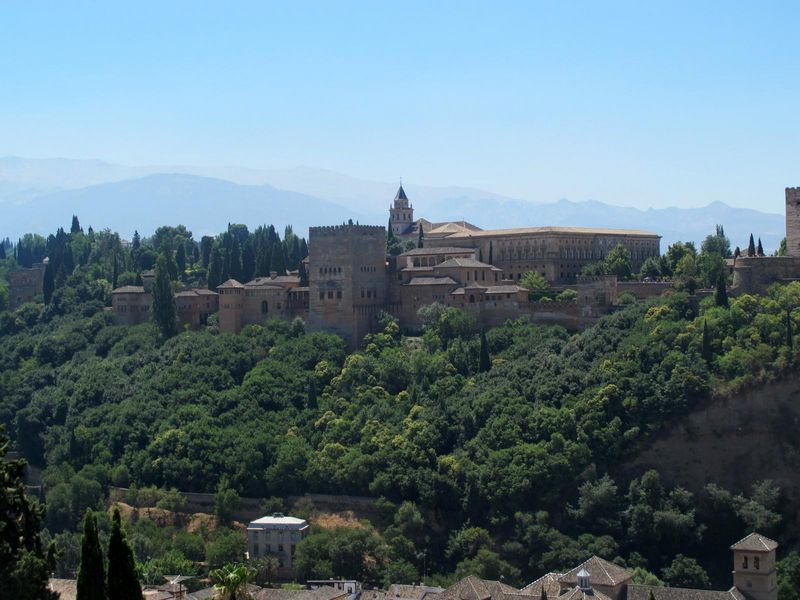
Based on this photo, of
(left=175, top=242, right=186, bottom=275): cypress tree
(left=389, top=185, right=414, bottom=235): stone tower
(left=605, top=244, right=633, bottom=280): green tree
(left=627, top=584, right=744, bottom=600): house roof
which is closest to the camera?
(left=627, top=584, right=744, bottom=600): house roof

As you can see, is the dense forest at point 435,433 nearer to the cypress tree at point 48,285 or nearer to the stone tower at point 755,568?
the stone tower at point 755,568

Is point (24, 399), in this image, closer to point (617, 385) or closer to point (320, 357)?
point (320, 357)

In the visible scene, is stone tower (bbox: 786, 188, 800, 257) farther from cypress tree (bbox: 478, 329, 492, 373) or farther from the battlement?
the battlement

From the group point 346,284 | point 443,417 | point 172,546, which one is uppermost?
point 346,284

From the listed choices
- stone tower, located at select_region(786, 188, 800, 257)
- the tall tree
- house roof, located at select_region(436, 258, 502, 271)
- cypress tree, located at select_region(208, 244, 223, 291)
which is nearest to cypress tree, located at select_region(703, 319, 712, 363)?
stone tower, located at select_region(786, 188, 800, 257)

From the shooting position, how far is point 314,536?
63.7 m

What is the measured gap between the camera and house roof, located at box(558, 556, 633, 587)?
2080 inches

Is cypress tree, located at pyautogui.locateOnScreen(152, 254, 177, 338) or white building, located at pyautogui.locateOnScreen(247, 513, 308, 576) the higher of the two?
cypress tree, located at pyautogui.locateOnScreen(152, 254, 177, 338)

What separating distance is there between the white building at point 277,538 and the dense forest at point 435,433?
1.11m

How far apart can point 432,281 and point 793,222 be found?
18416 millimetres

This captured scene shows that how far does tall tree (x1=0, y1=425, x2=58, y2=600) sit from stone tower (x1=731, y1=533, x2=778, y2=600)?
27.0m

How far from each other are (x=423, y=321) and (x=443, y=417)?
1051 cm

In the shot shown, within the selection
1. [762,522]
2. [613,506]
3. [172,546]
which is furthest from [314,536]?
[762,522]

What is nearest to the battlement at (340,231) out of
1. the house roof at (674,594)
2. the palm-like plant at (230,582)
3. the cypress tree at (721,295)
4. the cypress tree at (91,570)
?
the cypress tree at (721,295)
